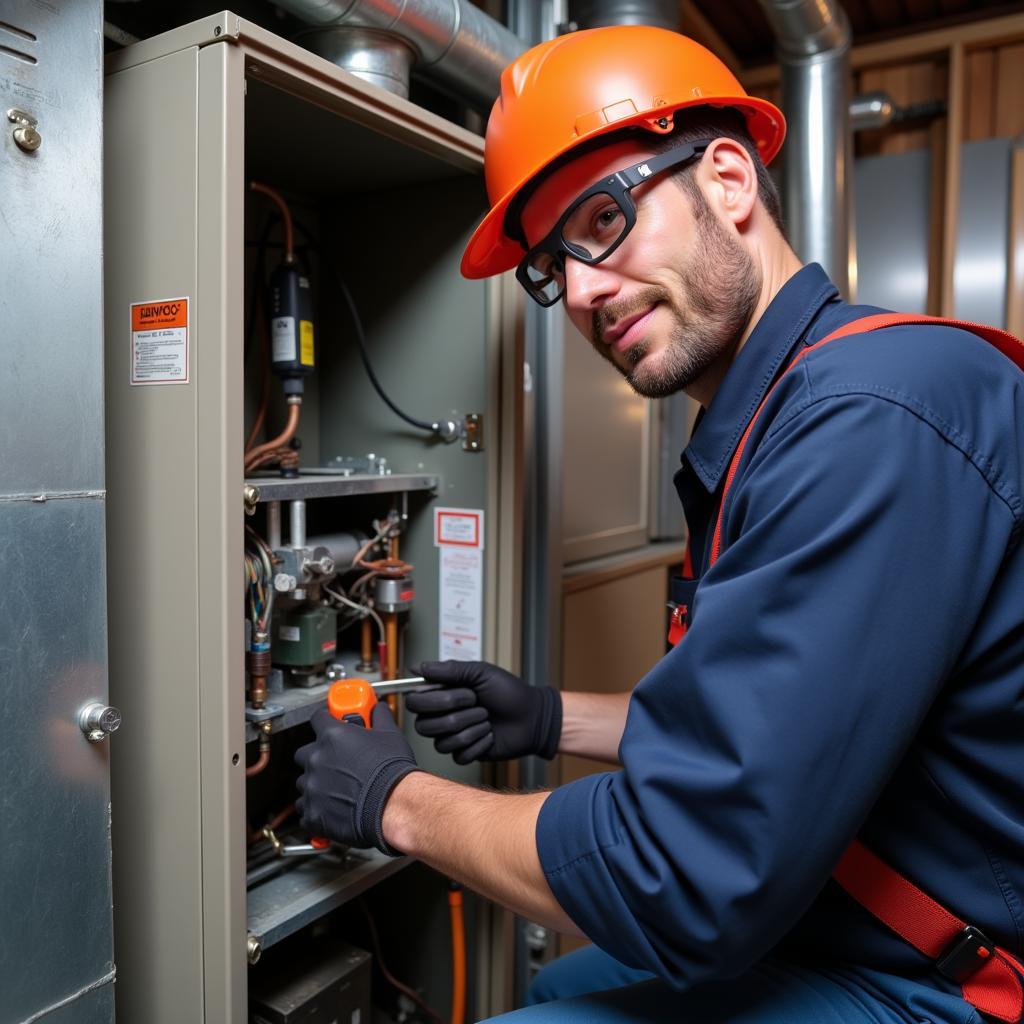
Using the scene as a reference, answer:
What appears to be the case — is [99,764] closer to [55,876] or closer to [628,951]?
[55,876]

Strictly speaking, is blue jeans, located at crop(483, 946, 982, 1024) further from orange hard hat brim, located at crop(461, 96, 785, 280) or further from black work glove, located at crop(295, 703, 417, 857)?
orange hard hat brim, located at crop(461, 96, 785, 280)

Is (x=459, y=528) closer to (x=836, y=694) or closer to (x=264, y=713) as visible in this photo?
(x=264, y=713)

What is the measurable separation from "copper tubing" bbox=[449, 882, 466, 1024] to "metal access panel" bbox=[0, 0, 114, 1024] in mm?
564

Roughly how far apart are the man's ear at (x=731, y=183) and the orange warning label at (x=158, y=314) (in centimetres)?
59

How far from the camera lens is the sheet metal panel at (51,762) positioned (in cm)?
78

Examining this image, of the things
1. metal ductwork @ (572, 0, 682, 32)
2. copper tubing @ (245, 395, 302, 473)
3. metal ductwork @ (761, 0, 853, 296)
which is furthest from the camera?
metal ductwork @ (761, 0, 853, 296)

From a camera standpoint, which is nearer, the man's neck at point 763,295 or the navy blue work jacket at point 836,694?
the navy blue work jacket at point 836,694

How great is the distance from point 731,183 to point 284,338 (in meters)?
0.65

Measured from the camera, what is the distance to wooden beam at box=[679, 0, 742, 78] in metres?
2.64

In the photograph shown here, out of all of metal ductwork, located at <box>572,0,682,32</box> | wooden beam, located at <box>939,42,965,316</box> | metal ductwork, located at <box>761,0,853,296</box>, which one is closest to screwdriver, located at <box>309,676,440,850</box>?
metal ductwork, located at <box>572,0,682,32</box>

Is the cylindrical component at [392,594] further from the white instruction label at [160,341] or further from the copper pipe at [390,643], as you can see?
the white instruction label at [160,341]

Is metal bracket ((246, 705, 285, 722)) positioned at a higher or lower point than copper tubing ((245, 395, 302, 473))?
lower

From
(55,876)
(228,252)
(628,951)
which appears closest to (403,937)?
(55,876)

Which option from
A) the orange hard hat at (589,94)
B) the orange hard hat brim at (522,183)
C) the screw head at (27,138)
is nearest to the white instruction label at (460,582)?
the orange hard hat brim at (522,183)
